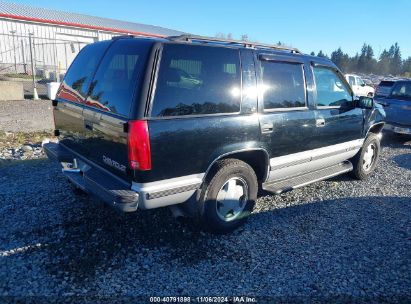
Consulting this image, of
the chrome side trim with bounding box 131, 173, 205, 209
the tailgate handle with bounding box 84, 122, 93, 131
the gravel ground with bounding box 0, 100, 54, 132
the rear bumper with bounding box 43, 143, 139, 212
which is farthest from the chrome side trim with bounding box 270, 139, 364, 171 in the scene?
the gravel ground with bounding box 0, 100, 54, 132

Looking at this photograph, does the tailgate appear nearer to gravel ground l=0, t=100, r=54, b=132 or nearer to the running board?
the running board

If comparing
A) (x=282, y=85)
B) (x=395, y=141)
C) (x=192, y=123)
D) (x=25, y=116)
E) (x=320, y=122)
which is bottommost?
(x=395, y=141)

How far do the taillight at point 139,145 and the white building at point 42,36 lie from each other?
1824 cm

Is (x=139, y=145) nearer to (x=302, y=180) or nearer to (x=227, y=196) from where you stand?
(x=227, y=196)

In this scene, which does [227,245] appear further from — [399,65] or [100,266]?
[399,65]

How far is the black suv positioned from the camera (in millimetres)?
2887

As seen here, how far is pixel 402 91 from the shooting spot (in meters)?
9.95

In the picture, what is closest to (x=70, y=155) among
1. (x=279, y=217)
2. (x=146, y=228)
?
(x=146, y=228)

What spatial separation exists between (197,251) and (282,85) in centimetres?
227

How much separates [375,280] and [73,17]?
102 feet

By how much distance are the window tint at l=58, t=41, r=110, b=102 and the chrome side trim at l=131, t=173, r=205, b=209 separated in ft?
4.44

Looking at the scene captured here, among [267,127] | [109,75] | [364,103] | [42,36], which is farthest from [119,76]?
[42,36]

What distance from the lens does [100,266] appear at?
3033mm

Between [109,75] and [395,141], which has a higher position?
[109,75]
